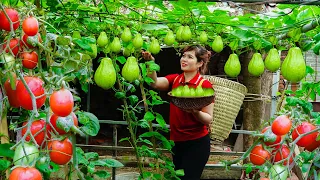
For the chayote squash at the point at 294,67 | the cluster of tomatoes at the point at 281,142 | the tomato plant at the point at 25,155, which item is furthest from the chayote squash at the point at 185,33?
the tomato plant at the point at 25,155

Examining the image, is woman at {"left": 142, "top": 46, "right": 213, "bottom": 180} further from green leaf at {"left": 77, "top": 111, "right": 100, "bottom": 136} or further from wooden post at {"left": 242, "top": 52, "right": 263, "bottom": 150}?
green leaf at {"left": 77, "top": 111, "right": 100, "bottom": 136}

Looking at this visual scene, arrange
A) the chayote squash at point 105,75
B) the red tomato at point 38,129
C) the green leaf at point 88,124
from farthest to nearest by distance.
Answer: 1. the chayote squash at point 105,75
2. the green leaf at point 88,124
3. the red tomato at point 38,129

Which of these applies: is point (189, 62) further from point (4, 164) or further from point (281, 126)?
point (4, 164)

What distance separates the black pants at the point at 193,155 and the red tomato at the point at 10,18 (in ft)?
6.89

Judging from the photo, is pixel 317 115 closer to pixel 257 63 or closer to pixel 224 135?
pixel 257 63

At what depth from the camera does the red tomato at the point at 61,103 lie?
908mm

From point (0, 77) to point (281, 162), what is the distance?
80cm

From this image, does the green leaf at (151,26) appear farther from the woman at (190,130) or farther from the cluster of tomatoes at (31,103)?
the cluster of tomatoes at (31,103)

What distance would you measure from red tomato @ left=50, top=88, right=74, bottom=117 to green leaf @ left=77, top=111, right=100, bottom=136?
0.28 metres

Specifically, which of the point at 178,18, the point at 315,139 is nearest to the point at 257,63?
the point at 178,18

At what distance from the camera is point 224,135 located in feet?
10.9

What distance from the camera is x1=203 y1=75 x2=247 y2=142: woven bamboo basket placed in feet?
10.7

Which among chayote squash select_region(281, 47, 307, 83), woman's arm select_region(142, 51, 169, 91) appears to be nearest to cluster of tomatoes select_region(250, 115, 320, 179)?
chayote squash select_region(281, 47, 307, 83)

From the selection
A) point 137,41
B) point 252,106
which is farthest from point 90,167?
point 252,106
